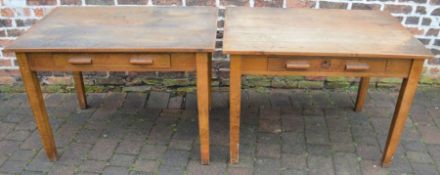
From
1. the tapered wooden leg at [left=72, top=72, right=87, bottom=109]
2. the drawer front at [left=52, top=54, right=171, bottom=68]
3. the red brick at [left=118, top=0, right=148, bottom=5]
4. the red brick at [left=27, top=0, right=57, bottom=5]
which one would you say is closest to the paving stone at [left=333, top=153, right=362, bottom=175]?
the drawer front at [left=52, top=54, right=171, bottom=68]

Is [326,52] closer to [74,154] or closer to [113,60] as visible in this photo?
[113,60]

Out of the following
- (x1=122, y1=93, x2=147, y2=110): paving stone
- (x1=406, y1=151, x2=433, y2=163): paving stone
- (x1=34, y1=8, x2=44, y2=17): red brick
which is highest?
(x1=34, y1=8, x2=44, y2=17): red brick

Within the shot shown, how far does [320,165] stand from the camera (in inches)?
99.3

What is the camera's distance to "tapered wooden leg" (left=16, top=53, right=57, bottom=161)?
2182 mm

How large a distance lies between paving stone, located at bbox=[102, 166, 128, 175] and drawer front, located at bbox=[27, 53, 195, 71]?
0.69m

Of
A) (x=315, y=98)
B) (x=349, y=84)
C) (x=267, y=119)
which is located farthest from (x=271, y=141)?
(x=349, y=84)

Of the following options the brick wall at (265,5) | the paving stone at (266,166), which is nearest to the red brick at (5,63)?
the brick wall at (265,5)

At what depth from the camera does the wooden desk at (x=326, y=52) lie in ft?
6.75

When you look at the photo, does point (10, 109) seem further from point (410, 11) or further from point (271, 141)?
point (410, 11)

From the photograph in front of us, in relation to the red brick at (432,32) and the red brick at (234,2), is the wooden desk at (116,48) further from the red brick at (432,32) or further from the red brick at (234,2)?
the red brick at (432,32)

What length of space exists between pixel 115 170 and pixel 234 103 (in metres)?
0.88

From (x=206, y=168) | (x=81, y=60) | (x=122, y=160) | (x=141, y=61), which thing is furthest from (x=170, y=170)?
(x=81, y=60)

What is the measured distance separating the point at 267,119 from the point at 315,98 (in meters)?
0.54

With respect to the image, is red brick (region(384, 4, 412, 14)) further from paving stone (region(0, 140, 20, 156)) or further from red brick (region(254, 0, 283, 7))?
paving stone (region(0, 140, 20, 156))
